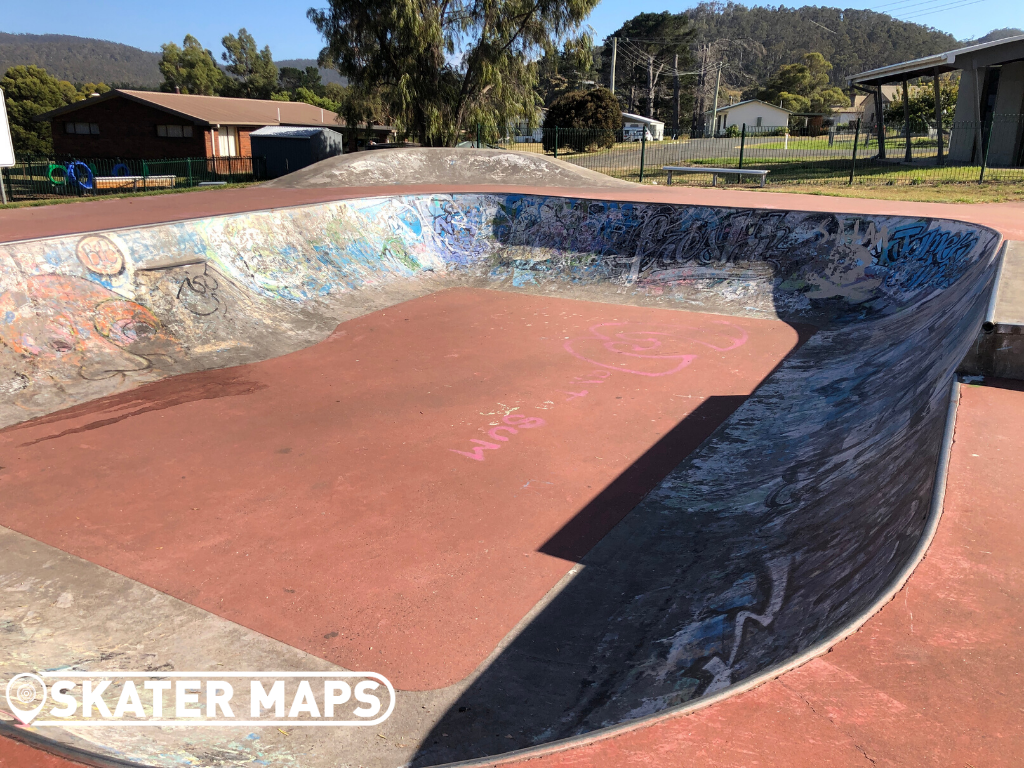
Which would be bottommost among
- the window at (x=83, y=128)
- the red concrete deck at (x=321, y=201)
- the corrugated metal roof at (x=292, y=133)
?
the red concrete deck at (x=321, y=201)

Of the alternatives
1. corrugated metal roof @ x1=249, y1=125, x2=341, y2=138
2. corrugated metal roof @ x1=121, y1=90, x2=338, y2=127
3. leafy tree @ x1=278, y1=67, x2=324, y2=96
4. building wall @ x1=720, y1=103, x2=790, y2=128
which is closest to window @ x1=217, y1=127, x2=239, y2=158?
corrugated metal roof @ x1=121, y1=90, x2=338, y2=127

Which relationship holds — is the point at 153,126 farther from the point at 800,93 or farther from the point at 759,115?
the point at 800,93

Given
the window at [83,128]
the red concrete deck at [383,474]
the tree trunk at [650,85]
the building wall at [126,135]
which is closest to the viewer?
the red concrete deck at [383,474]

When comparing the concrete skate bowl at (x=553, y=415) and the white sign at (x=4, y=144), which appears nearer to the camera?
the concrete skate bowl at (x=553, y=415)

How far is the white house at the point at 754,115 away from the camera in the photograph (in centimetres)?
6116

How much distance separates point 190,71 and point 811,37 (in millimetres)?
109397

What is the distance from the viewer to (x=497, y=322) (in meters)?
11.4

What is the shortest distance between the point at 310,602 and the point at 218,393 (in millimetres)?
4580

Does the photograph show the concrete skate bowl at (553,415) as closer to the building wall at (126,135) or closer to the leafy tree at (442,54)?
the leafy tree at (442,54)

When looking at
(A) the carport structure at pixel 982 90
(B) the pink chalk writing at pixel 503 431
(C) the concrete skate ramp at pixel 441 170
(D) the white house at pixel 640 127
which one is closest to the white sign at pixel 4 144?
(C) the concrete skate ramp at pixel 441 170

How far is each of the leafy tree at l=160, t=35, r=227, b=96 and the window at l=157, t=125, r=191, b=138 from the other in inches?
1616

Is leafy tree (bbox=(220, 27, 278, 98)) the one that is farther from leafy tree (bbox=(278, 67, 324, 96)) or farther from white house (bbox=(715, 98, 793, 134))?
white house (bbox=(715, 98, 793, 134))

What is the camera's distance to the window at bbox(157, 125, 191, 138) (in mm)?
34938

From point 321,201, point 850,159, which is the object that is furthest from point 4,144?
point 850,159
